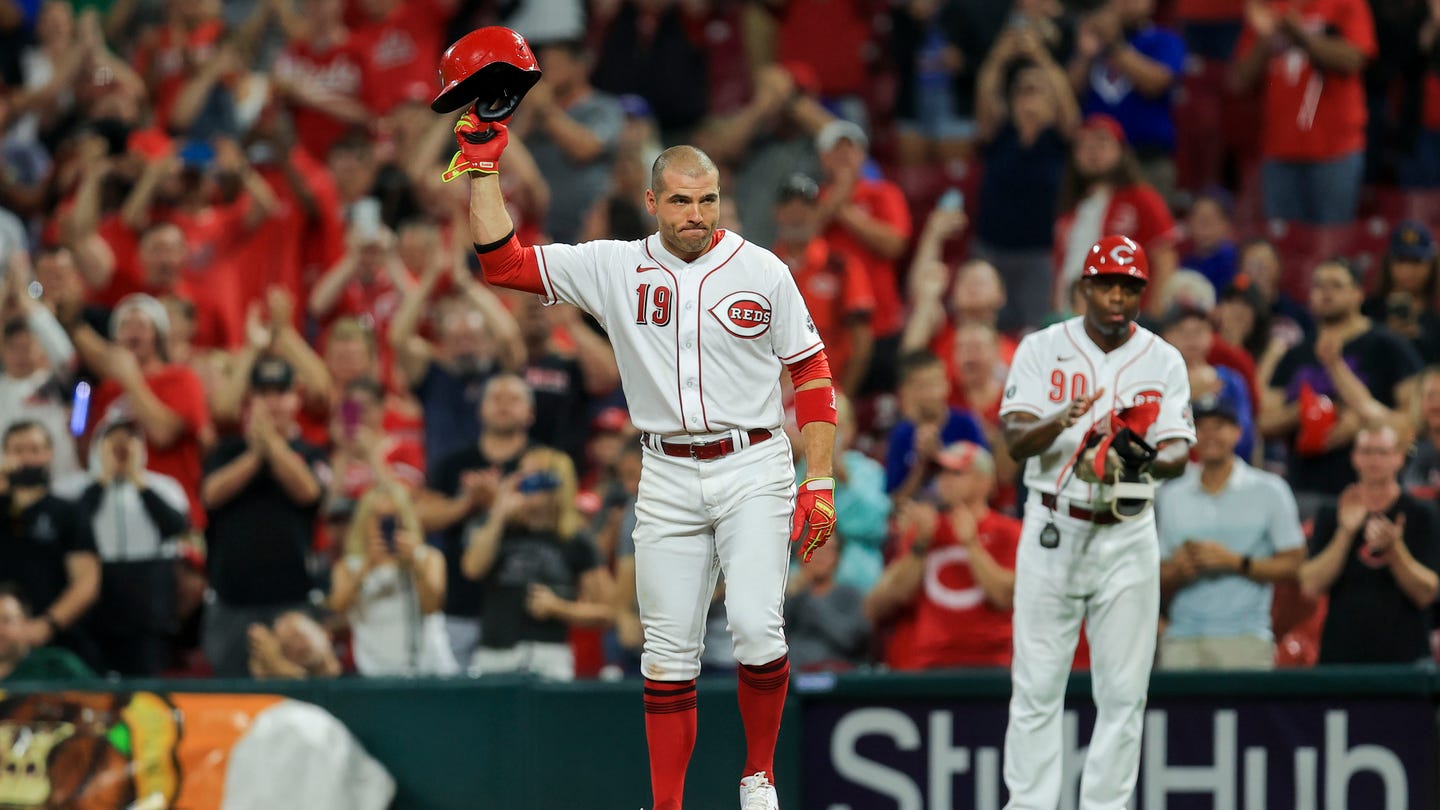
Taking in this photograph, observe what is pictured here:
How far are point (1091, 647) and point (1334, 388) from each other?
363 centimetres

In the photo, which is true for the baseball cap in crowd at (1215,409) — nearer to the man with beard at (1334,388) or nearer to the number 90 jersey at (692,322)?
the man with beard at (1334,388)

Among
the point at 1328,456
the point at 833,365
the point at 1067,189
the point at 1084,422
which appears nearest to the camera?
the point at 1084,422

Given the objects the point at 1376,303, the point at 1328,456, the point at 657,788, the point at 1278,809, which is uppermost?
the point at 1376,303

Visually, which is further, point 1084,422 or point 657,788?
point 1084,422

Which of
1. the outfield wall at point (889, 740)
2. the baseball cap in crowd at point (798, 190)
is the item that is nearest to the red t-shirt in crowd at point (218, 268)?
Result: the baseball cap in crowd at point (798, 190)

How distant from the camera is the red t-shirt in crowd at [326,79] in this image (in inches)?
580

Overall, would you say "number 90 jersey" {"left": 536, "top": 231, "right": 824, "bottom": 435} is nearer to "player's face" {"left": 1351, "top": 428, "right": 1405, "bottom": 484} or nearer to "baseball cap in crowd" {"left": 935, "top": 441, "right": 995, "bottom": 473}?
"baseball cap in crowd" {"left": 935, "top": 441, "right": 995, "bottom": 473}

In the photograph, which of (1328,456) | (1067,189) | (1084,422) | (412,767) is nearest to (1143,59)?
(1067,189)

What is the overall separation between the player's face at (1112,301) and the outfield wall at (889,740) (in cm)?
167

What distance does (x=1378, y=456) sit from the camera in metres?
8.94

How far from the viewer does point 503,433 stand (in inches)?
409

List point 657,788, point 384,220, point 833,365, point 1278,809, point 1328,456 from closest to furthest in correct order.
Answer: point 657,788 < point 1278,809 < point 1328,456 < point 833,365 < point 384,220

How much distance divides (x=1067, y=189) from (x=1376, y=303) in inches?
87.0

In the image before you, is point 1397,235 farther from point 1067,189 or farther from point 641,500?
point 641,500
